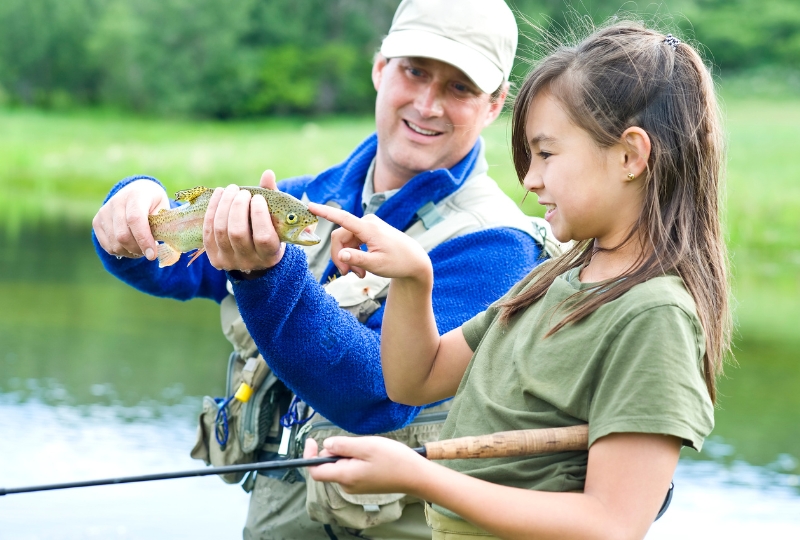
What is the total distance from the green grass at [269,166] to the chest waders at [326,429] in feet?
15.0

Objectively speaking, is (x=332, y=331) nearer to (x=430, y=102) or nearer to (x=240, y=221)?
(x=240, y=221)

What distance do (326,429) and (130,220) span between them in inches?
32.7

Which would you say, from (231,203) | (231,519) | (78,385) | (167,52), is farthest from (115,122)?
(231,203)

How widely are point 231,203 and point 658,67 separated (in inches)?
39.1

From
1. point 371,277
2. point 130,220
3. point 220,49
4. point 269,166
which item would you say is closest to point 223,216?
point 130,220

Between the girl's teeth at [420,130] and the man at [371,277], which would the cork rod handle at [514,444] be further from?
the girl's teeth at [420,130]

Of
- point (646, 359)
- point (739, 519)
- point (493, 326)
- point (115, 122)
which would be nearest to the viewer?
point (646, 359)

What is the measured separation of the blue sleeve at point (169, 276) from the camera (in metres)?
3.31

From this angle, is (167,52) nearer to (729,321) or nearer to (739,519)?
(739,519)

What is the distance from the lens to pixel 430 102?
130 inches

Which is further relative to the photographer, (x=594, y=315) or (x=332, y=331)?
(x=332, y=331)

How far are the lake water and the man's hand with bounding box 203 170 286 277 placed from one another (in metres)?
2.80

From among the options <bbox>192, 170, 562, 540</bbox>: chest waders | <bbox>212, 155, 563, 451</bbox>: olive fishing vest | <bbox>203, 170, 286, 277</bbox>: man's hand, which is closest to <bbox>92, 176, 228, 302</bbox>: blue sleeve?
<bbox>192, 170, 562, 540</bbox>: chest waders

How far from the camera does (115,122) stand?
103 feet
